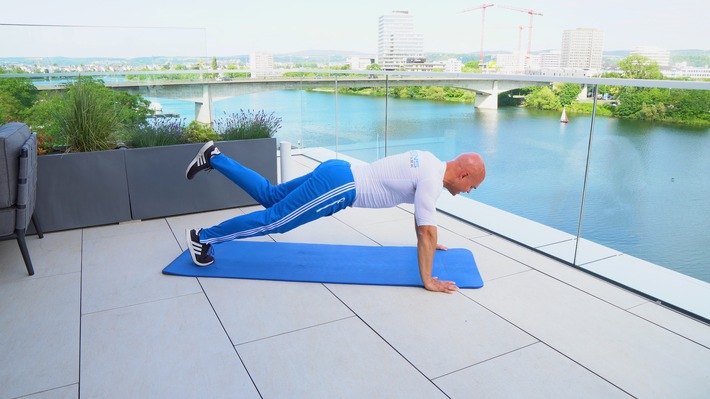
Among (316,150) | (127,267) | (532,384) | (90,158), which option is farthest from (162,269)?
(316,150)

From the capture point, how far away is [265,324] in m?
2.43

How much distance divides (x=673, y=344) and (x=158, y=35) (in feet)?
20.6

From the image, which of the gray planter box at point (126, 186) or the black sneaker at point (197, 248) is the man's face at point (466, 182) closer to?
the black sneaker at point (197, 248)

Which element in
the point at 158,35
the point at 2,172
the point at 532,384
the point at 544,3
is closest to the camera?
the point at 532,384

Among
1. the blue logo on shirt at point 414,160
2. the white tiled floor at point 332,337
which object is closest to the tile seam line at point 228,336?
the white tiled floor at point 332,337

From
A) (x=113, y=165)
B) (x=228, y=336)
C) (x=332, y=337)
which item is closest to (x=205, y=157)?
(x=113, y=165)

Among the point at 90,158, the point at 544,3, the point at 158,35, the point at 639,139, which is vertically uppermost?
the point at 544,3

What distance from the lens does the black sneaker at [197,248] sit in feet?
9.92

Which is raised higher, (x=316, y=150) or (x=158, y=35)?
(x=158, y=35)

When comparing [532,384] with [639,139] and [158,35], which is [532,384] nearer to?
[639,139]

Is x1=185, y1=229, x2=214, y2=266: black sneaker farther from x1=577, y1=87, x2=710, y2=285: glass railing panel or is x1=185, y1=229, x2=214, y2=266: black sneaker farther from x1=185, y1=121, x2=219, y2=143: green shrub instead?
x1=577, y1=87, x2=710, y2=285: glass railing panel

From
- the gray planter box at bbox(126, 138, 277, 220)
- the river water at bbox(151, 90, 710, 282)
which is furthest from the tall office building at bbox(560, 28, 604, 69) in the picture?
the gray planter box at bbox(126, 138, 277, 220)

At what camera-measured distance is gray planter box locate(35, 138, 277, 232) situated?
375 cm

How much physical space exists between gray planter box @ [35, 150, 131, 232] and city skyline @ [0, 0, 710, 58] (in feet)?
9.44
